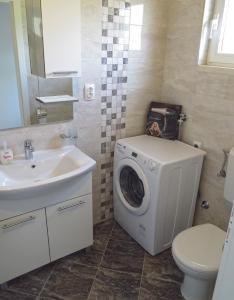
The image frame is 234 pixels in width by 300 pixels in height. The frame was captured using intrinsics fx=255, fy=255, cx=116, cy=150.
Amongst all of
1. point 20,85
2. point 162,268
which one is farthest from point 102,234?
point 20,85

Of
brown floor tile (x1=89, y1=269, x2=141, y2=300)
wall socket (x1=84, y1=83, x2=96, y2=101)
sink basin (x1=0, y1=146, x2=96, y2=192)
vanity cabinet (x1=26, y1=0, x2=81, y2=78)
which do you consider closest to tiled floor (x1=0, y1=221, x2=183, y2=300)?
brown floor tile (x1=89, y1=269, x2=141, y2=300)

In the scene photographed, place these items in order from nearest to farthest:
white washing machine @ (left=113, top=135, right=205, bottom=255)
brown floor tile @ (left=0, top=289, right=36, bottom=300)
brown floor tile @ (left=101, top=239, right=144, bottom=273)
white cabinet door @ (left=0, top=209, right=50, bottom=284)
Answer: white cabinet door @ (left=0, top=209, right=50, bottom=284) < brown floor tile @ (left=0, top=289, right=36, bottom=300) < white washing machine @ (left=113, top=135, right=205, bottom=255) < brown floor tile @ (left=101, top=239, right=144, bottom=273)

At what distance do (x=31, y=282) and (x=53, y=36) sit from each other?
1.60 m

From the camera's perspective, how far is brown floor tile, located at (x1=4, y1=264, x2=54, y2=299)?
66.5 inches

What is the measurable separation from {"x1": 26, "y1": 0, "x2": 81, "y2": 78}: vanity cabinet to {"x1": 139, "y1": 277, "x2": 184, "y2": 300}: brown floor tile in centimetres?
151

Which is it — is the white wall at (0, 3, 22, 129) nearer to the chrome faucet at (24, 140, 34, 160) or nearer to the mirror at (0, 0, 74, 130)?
the mirror at (0, 0, 74, 130)

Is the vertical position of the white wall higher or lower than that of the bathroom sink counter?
higher

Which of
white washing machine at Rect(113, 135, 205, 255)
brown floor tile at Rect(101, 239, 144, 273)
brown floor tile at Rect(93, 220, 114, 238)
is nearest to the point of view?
white washing machine at Rect(113, 135, 205, 255)

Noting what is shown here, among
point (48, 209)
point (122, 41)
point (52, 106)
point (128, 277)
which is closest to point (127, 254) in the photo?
point (128, 277)

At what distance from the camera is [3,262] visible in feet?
5.14

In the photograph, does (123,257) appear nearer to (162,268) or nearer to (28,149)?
(162,268)

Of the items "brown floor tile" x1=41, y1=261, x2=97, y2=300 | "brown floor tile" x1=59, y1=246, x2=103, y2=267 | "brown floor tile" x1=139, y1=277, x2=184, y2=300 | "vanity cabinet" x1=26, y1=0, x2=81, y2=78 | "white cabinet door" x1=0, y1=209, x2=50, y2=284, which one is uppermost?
"vanity cabinet" x1=26, y1=0, x2=81, y2=78

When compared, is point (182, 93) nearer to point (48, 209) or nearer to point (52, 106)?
point (52, 106)

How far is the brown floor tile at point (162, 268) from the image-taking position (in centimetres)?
183
